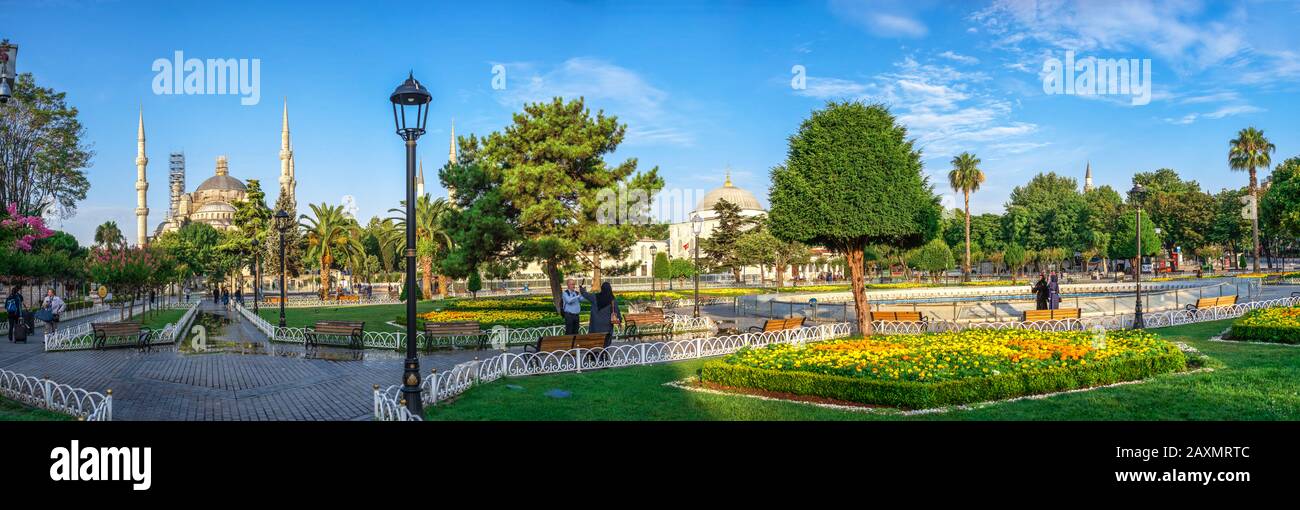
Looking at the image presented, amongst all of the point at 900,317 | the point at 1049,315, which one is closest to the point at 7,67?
the point at 900,317

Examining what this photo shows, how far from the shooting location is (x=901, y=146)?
14.9 meters

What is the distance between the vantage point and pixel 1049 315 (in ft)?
57.6

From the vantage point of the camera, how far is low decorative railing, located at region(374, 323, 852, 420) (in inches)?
362

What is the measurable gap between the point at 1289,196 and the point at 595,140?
36.7 m

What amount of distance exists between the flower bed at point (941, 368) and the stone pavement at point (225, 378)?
5.15 metres

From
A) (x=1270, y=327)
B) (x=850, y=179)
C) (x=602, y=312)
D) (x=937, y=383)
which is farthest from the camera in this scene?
(x=850, y=179)

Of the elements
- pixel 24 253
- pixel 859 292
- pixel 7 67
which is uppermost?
pixel 7 67

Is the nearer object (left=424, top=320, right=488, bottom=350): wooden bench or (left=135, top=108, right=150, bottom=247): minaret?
(left=424, top=320, right=488, bottom=350): wooden bench

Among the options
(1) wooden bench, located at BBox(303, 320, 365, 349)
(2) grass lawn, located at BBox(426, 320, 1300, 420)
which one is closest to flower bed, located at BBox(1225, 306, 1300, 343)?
(2) grass lawn, located at BBox(426, 320, 1300, 420)

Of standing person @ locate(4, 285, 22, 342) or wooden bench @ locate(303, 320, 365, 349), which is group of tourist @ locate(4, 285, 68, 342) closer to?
standing person @ locate(4, 285, 22, 342)

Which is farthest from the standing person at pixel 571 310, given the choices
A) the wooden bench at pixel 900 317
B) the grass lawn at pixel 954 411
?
the wooden bench at pixel 900 317

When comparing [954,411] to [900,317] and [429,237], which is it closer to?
[900,317]

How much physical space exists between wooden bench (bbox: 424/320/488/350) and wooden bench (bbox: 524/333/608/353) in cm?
461

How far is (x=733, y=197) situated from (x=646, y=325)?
236ft
